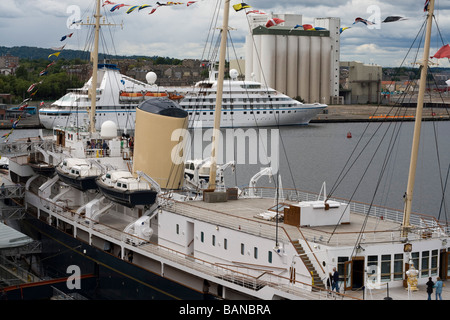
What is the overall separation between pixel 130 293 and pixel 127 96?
86888mm

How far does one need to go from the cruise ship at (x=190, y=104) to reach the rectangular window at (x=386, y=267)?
276ft

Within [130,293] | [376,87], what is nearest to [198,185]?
[130,293]

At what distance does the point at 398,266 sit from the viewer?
21.0 metres

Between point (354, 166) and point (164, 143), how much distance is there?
37.7 m

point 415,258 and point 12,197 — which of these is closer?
point 415,258

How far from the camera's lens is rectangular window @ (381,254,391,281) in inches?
820

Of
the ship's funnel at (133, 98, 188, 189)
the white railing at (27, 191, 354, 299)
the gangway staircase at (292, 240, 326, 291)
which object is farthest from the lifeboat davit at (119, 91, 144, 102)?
the gangway staircase at (292, 240, 326, 291)

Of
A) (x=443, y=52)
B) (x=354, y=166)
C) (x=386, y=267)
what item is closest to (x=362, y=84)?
(x=354, y=166)

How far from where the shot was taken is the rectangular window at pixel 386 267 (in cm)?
2083

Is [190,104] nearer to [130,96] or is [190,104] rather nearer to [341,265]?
[130,96]

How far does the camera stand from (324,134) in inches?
4190

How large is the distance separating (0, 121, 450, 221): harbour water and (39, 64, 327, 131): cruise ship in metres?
6.42

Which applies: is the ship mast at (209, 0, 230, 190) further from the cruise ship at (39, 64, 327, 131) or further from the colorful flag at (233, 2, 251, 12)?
the cruise ship at (39, 64, 327, 131)
